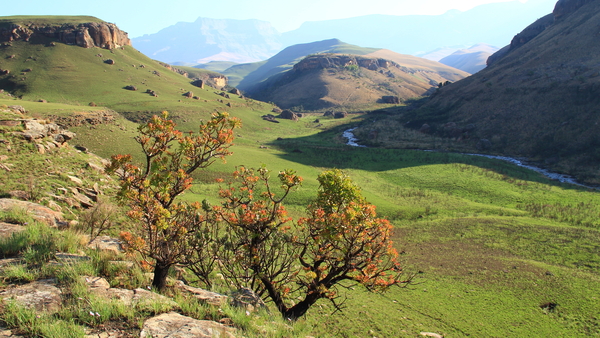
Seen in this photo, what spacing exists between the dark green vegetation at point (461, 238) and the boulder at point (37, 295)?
3.50m

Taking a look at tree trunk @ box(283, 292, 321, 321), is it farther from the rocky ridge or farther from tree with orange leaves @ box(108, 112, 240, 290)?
the rocky ridge

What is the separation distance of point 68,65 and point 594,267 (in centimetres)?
9407

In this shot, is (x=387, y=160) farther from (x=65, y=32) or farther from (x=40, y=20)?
(x=40, y=20)

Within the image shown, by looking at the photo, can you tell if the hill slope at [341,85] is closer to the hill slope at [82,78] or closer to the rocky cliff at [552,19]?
the rocky cliff at [552,19]

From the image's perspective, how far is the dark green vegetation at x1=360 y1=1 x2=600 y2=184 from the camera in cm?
4912

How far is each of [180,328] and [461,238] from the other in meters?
19.0

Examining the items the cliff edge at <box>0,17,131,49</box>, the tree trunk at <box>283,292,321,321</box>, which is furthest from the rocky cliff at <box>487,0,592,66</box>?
the tree trunk at <box>283,292,321,321</box>

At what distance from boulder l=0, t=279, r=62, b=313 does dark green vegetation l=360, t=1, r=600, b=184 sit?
159 feet

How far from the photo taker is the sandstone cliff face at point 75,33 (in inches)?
3022

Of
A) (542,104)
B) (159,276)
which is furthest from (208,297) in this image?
(542,104)

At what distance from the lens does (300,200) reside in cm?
2620

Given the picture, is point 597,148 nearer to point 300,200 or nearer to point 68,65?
point 300,200

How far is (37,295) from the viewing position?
578 centimetres

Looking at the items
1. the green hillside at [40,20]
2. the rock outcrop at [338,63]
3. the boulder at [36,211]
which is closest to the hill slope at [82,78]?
the green hillside at [40,20]
